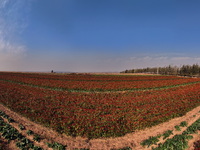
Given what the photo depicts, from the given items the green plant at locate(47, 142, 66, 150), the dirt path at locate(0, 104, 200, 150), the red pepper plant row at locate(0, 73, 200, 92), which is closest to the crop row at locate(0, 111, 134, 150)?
the green plant at locate(47, 142, 66, 150)

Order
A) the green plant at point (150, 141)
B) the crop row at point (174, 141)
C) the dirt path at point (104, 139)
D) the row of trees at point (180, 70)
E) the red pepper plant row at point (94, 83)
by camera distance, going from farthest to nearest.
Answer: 1. the row of trees at point (180, 70)
2. the red pepper plant row at point (94, 83)
3. the green plant at point (150, 141)
4. the dirt path at point (104, 139)
5. the crop row at point (174, 141)

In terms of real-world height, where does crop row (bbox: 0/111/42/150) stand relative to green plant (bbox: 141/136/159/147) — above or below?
above

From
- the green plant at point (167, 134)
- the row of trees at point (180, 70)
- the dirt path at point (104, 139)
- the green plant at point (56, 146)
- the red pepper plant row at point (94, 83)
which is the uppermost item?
the row of trees at point (180, 70)

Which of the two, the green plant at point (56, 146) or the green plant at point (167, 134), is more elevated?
the green plant at point (167, 134)

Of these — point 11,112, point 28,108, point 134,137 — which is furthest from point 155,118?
point 11,112

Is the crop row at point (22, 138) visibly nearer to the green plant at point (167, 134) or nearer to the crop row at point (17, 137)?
the crop row at point (17, 137)

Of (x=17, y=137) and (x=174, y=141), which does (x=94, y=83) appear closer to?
(x=17, y=137)

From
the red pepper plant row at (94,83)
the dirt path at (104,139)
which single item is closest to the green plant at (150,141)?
the dirt path at (104,139)

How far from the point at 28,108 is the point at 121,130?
9.59 m

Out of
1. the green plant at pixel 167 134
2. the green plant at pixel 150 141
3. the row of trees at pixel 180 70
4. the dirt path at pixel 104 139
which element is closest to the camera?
the dirt path at pixel 104 139

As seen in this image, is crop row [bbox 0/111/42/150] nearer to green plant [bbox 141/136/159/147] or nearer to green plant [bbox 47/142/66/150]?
green plant [bbox 47/142/66/150]

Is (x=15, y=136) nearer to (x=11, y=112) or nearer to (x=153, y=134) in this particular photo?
(x=11, y=112)

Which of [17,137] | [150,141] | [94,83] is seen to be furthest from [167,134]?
[94,83]

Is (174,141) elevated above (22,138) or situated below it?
above
